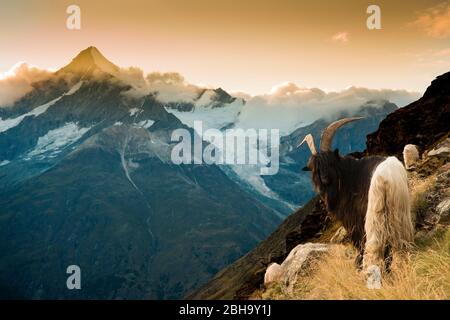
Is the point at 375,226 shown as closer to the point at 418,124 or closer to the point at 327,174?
the point at 327,174

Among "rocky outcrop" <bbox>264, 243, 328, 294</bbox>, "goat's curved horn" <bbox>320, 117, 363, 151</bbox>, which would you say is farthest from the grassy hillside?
"goat's curved horn" <bbox>320, 117, 363, 151</bbox>

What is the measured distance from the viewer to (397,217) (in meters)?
12.2

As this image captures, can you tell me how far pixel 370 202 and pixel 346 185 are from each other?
4.50 feet

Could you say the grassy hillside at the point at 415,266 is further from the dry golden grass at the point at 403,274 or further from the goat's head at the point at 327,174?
the goat's head at the point at 327,174

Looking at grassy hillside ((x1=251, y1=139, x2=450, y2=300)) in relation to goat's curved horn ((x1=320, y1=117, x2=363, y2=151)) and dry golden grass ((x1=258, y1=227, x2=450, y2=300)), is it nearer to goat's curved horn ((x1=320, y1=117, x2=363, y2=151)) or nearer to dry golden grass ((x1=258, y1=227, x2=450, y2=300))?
dry golden grass ((x1=258, y1=227, x2=450, y2=300))

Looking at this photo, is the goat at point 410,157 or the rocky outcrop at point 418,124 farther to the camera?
the rocky outcrop at point 418,124

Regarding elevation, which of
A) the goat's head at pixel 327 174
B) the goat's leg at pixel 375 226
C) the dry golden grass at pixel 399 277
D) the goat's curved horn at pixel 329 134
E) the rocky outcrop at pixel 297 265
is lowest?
the rocky outcrop at pixel 297 265

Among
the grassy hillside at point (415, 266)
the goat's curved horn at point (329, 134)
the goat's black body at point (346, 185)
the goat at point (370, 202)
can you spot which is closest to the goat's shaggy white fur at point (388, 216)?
the goat at point (370, 202)

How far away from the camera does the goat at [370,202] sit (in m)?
12.1

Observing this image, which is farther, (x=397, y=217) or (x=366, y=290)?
(x=397, y=217)
